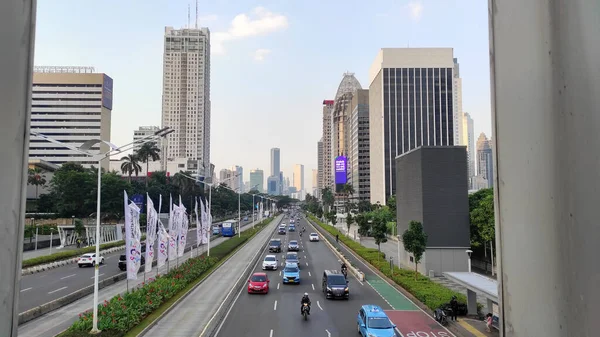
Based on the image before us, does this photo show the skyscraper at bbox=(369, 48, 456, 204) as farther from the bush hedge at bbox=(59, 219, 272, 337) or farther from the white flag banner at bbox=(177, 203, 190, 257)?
the bush hedge at bbox=(59, 219, 272, 337)

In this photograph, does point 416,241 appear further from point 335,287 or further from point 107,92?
point 107,92

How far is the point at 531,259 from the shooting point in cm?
196

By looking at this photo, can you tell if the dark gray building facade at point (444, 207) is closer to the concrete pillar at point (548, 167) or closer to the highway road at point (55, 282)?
the highway road at point (55, 282)

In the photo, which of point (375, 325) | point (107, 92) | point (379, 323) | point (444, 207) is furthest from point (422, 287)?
point (107, 92)

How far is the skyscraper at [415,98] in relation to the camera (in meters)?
133

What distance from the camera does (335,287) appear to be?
24594 mm

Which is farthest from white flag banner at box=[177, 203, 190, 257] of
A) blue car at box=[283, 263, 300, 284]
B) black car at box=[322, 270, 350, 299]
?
black car at box=[322, 270, 350, 299]

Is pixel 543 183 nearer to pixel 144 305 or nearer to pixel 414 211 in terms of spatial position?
pixel 144 305

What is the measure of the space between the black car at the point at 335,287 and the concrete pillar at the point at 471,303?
7160mm

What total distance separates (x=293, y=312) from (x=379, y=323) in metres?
Result: 6.17

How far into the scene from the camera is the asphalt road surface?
706 inches

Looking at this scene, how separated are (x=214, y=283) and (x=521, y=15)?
1151 inches

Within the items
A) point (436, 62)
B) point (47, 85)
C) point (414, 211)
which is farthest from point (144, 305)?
point (47, 85)

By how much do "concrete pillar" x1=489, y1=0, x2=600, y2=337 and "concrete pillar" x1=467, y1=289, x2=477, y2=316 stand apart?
2044 cm
